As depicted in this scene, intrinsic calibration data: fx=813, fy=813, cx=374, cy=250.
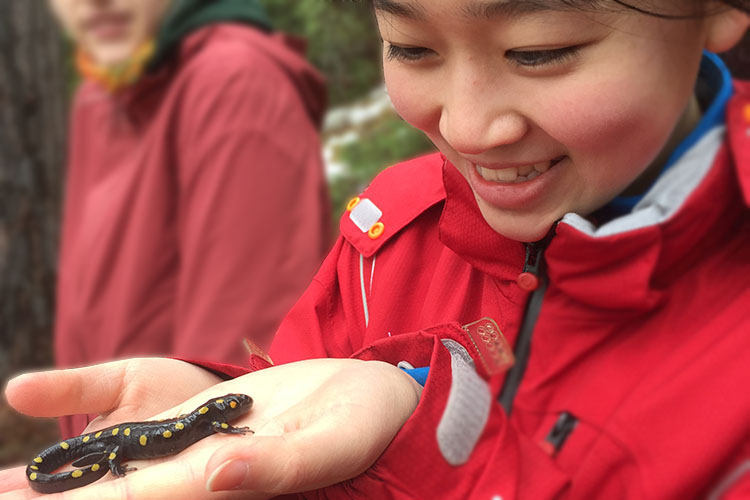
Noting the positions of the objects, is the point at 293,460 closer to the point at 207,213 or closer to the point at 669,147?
the point at 669,147

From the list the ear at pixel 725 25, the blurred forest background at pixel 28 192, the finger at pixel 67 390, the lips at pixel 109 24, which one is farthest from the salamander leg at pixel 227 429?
the blurred forest background at pixel 28 192

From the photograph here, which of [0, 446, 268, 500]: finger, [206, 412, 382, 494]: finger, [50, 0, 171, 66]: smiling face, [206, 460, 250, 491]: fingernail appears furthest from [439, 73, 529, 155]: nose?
[50, 0, 171, 66]: smiling face

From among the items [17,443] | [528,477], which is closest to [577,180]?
[528,477]

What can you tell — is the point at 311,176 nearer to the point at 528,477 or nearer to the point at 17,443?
the point at 528,477

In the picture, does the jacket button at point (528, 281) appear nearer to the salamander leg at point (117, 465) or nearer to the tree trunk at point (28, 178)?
the salamander leg at point (117, 465)

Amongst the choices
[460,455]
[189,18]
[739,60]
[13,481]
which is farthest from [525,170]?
[189,18]

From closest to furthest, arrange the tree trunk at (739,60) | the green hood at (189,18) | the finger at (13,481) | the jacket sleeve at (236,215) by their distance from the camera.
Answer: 1. the finger at (13,481)
2. the tree trunk at (739,60)
3. the jacket sleeve at (236,215)
4. the green hood at (189,18)
